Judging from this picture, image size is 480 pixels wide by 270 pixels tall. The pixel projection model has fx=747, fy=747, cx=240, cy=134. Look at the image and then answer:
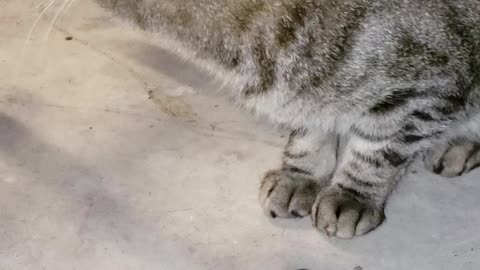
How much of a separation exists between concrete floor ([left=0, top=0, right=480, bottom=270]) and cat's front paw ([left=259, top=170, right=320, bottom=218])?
0.02 m

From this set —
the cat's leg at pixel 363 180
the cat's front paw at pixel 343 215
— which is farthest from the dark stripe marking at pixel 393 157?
the cat's front paw at pixel 343 215

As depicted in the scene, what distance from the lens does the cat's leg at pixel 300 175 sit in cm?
147

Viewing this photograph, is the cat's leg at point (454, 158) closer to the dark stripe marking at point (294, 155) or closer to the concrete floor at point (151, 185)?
the concrete floor at point (151, 185)

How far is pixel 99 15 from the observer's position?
2064 mm

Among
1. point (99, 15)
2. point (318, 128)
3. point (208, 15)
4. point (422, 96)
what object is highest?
point (208, 15)

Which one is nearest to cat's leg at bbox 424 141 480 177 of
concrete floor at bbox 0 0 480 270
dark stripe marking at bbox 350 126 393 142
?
concrete floor at bbox 0 0 480 270

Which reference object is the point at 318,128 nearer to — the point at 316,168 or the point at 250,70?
the point at 316,168

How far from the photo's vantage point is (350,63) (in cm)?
121

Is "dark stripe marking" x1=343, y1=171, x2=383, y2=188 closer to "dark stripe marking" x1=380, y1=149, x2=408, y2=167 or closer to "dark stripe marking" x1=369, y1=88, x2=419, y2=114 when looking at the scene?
"dark stripe marking" x1=380, y1=149, x2=408, y2=167

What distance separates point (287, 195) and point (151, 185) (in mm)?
285

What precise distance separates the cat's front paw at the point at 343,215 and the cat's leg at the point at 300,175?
0.04 meters

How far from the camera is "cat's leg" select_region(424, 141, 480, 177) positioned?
157 centimetres

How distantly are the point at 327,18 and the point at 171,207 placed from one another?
0.53 m

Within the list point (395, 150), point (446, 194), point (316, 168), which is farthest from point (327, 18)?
point (446, 194)
